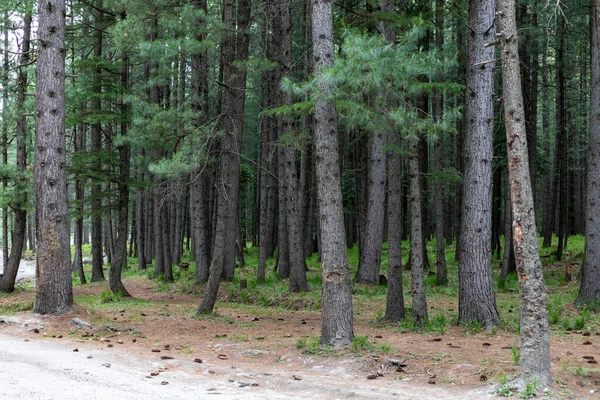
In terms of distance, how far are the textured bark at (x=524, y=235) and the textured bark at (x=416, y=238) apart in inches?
127

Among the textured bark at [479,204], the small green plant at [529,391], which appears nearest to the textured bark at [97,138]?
the textured bark at [479,204]

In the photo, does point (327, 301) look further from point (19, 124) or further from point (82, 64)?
point (19, 124)

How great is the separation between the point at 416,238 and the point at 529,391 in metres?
4.44

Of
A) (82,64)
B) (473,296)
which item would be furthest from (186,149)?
(473,296)

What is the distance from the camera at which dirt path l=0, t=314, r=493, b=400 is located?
6.18 meters

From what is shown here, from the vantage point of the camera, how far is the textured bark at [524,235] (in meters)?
6.13

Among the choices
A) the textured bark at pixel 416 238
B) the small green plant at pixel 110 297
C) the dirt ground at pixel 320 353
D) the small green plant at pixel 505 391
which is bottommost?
the small green plant at pixel 110 297

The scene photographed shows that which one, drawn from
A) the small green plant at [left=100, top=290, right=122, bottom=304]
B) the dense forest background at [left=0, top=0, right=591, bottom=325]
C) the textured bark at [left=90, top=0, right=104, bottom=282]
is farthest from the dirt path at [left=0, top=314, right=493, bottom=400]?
the textured bark at [left=90, top=0, right=104, bottom=282]

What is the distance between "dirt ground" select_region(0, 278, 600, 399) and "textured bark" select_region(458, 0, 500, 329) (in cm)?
53

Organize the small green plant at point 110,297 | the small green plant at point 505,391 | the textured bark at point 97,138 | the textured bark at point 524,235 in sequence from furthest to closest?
the small green plant at point 110,297, the textured bark at point 97,138, the textured bark at point 524,235, the small green plant at point 505,391

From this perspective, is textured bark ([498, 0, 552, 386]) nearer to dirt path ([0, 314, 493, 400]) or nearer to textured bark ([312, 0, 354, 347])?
dirt path ([0, 314, 493, 400])

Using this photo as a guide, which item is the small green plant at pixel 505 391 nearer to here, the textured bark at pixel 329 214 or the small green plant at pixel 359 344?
the small green plant at pixel 359 344

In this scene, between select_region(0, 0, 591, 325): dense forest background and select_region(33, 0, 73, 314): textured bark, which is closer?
select_region(0, 0, 591, 325): dense forest background

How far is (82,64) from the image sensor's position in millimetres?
14195
